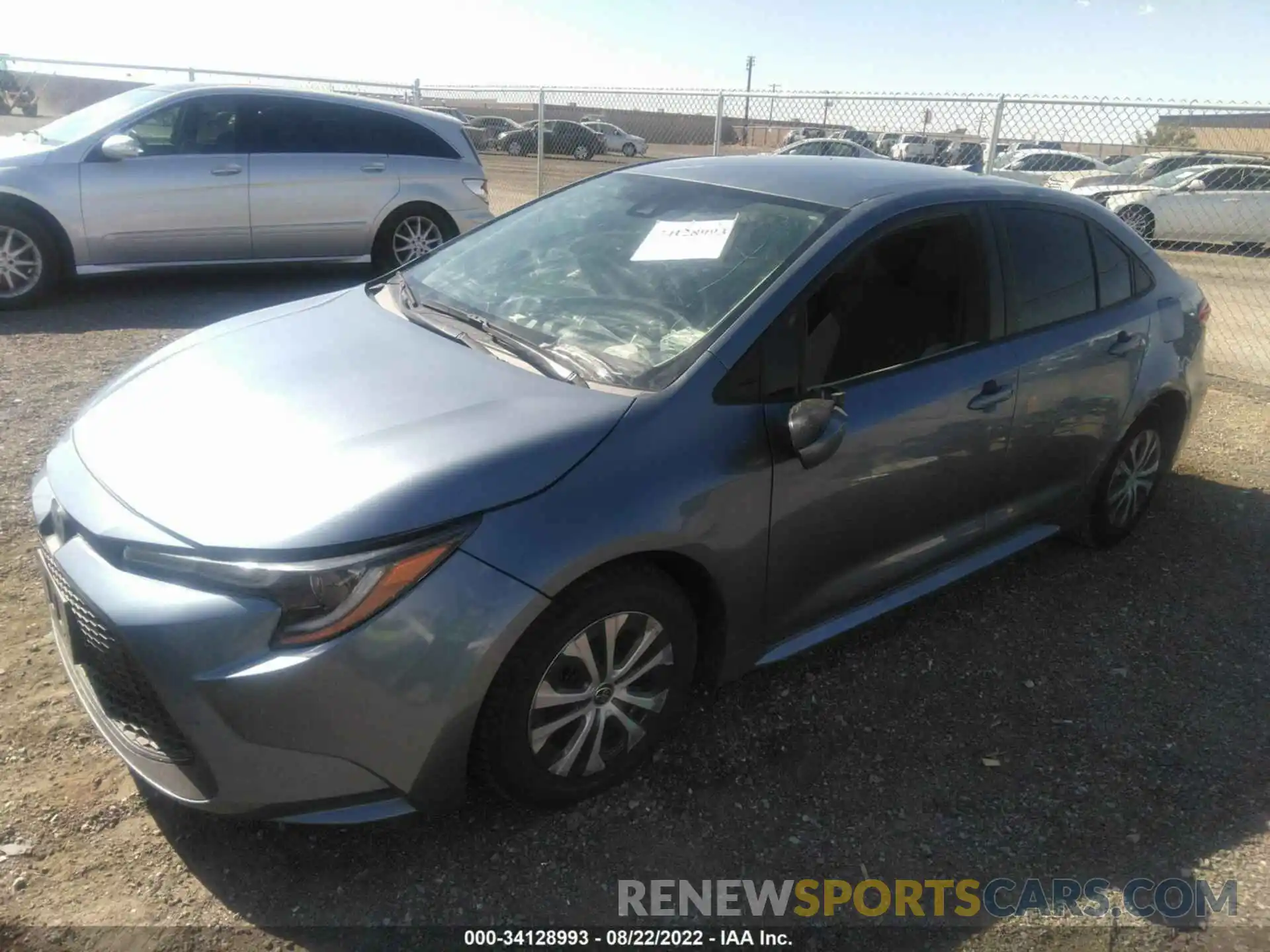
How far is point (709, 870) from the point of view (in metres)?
2.43

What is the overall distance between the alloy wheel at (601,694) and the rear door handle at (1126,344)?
2.41 metres

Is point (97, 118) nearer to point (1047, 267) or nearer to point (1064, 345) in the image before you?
point (1047, 267)

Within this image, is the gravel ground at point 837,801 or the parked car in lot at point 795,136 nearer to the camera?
the gravel ground at point 837,801

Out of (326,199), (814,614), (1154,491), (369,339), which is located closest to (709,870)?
(814,614)

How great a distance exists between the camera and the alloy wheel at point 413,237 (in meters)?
8.49

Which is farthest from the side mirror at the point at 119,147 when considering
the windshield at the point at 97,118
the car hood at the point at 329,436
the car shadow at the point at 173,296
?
the car hood at the point at 329,436

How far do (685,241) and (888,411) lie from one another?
34.5 inches

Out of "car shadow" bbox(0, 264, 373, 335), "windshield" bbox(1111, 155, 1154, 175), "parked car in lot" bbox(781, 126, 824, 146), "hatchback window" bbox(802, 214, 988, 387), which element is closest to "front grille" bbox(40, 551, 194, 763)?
"hatchback window" bbox(802, 214, 988, 387)

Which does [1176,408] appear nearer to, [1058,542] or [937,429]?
[1058,542]

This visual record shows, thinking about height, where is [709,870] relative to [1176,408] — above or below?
below

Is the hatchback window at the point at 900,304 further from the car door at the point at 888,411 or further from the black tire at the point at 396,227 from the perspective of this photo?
the black tire at the point at 396,227

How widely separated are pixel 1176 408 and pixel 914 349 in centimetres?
Answer: 201

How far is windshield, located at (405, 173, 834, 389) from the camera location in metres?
2.78

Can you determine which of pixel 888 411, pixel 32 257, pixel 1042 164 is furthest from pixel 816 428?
pixel 1042 164
